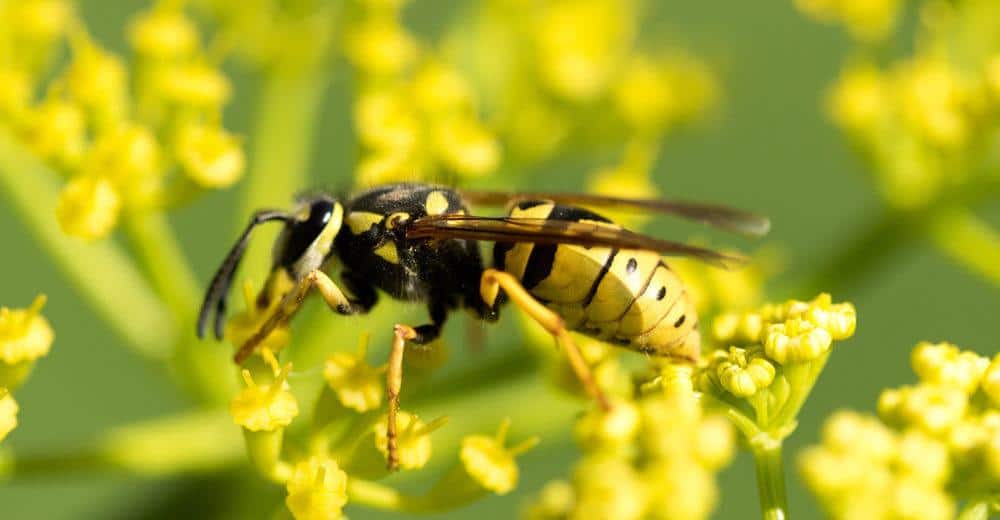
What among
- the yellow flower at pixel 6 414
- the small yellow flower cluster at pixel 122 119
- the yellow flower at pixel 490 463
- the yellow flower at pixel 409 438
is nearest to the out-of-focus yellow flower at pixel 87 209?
the small yellow flower cluster at pixel 122 119

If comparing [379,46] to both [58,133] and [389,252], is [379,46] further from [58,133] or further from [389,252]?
[58,133]

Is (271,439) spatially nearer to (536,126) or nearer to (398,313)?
(398,313)

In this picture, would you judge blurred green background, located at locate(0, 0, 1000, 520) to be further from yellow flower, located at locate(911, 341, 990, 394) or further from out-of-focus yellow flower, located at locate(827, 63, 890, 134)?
yellow flower, located at locate(911, 341, 990, 394)

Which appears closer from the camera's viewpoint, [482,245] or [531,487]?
[482,245]

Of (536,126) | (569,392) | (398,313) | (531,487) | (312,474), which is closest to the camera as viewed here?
(312,474)

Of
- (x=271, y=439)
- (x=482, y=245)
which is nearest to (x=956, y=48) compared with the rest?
(x=482, y=245)

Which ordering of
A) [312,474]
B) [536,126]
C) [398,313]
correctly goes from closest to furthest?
1. [312,474]
2. [398,313]
3. [536,126]

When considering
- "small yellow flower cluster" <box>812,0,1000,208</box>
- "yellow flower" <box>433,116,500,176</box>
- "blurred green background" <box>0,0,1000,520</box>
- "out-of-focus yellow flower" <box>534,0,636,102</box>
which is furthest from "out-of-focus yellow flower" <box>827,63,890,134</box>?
"yellow flower" <box>433,116,500,176</box>
